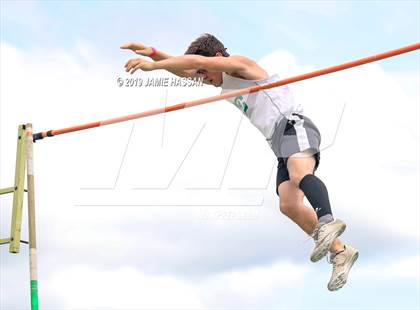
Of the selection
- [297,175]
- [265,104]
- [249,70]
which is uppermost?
[249,70]

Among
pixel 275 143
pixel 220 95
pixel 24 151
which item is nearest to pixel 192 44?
pixel 220 95

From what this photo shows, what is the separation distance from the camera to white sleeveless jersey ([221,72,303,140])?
6.84 meters

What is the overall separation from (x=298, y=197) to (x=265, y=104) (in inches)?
33.8

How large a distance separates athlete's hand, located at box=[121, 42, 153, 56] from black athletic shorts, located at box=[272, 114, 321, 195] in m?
1.42

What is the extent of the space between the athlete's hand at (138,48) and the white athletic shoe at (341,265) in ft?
7.96

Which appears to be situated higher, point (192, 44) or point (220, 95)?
point (192, 44)

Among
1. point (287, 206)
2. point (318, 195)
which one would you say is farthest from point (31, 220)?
point (318, 195)

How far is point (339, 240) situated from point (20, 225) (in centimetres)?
340

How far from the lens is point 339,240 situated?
6.70m

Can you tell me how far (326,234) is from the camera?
248 inches

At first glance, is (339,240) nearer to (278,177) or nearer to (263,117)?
(278,177)

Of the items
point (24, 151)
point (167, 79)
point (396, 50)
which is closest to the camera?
point (396, 50)

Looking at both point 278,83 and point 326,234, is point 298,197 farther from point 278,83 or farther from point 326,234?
point 278,83

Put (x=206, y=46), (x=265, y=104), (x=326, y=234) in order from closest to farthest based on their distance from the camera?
(x=326, y=234), (x=265, y=104), (x=206, y=46)
